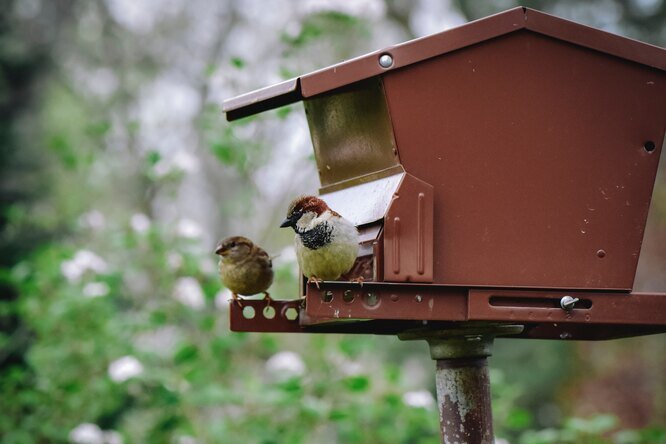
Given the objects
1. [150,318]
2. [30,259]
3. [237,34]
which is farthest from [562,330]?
[237,34]

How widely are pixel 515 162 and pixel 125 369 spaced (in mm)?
2117

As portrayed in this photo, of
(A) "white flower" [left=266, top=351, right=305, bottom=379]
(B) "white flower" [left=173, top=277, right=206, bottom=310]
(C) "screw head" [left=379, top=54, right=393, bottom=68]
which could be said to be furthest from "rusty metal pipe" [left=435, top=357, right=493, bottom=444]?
(B) "white flower" [left=173, top=277, right=206, bottom=310]

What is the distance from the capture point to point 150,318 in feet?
12.9

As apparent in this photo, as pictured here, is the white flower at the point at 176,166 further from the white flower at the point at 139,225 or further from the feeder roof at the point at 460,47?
the feeder roof at the point at 460,47

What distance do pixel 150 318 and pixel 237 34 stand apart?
577 cm

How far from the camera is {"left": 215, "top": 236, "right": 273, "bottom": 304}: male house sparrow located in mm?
2490

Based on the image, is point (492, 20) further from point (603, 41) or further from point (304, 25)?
point (304, 25)

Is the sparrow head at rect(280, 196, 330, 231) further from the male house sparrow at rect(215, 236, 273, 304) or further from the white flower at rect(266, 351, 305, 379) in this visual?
the white flower at rect(266, 351, 305, 379)

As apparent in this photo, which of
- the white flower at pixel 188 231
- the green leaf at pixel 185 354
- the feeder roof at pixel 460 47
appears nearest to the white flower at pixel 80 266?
the white flower at pixel 188 231

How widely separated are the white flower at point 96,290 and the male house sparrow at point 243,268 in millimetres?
1493

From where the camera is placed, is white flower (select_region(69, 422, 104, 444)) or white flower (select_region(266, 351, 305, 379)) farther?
white flower (select_region(69, 422, 104, 444))

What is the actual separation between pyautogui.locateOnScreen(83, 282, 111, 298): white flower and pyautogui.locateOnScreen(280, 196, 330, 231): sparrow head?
2.04 m

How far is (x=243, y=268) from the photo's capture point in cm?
250

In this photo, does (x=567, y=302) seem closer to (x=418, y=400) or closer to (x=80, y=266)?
(x=418, y=400)
